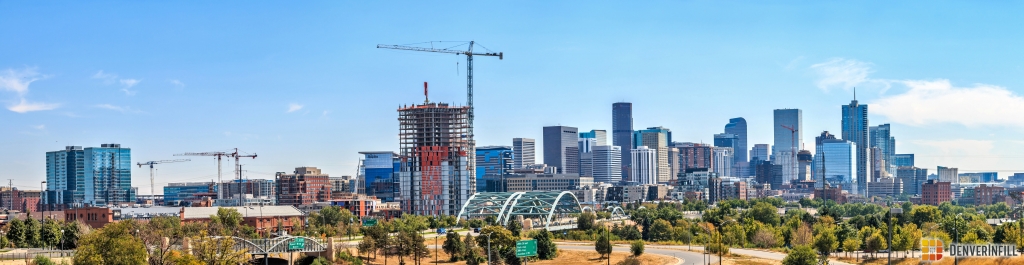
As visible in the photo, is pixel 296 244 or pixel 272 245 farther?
pixel 272 245

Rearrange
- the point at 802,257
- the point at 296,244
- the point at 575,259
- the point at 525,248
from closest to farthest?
the point at 525,248, the point at 802,257, the point at 296,244, the point at 575,259

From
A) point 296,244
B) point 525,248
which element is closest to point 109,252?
point 296,244

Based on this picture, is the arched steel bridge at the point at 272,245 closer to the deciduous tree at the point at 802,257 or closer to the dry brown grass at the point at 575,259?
the dry brown grass at the point at 575,259

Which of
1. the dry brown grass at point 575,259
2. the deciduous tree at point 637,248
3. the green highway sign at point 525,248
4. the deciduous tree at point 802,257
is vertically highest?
the green highway sign at point 525,248

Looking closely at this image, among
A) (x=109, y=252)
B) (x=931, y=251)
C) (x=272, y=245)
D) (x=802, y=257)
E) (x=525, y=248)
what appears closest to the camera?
(x=109, y=252)

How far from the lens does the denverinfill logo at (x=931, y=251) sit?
10869 cm

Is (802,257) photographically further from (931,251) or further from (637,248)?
(637,248)

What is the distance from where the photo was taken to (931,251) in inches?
4328

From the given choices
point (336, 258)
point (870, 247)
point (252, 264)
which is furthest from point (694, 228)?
point (252, 264)

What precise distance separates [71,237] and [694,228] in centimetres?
9644

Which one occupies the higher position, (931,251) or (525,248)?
(525,248)

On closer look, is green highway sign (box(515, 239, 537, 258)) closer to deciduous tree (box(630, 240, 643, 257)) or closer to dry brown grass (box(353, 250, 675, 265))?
dry brown grass (box(353, 250, 675, 265))

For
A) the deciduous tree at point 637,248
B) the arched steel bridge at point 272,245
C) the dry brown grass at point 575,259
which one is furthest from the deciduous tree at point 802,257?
the arched steel bridge at point 272,245

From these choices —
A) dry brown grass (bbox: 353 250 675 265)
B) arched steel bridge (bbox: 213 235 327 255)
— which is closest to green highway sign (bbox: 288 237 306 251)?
arched steel bridge (bbox: 213 235 327 255)
